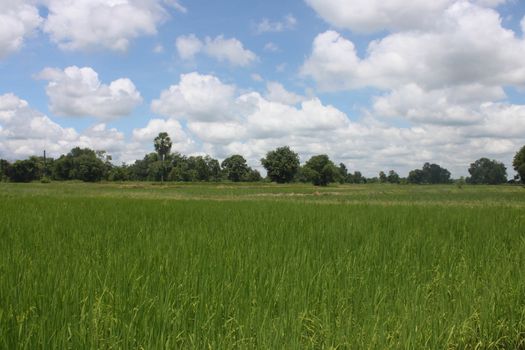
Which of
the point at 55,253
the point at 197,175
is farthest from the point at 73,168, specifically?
the point at 55,253

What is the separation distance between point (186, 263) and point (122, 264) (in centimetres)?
68

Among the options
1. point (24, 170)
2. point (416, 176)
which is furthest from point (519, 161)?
point (24, 170)

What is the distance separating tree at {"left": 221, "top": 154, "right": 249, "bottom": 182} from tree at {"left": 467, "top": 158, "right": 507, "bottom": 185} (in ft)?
333

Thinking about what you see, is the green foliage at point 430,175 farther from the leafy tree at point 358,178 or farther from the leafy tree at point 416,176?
the leafy tree at point 358,178

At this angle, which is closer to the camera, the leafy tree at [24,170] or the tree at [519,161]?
the tree at [519,161]

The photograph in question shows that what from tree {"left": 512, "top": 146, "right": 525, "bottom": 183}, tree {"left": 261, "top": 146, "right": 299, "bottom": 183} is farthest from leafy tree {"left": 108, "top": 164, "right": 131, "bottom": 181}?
tree {"left": 512, "top": 146, "right": 525, "bottom": 183}

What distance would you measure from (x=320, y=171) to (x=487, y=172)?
9813cm

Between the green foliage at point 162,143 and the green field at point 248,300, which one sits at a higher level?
the green foliage at point 162,143

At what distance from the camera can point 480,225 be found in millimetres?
8711

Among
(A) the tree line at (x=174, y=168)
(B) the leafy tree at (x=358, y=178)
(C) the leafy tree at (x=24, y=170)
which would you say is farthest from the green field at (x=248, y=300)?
(B) the leafy tree at (x=358, y=178)

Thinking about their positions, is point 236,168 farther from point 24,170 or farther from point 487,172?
point 487,172

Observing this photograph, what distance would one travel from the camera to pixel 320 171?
95.6 metres

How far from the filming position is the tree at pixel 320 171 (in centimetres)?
9431

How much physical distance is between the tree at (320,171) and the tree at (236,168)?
2159cm
